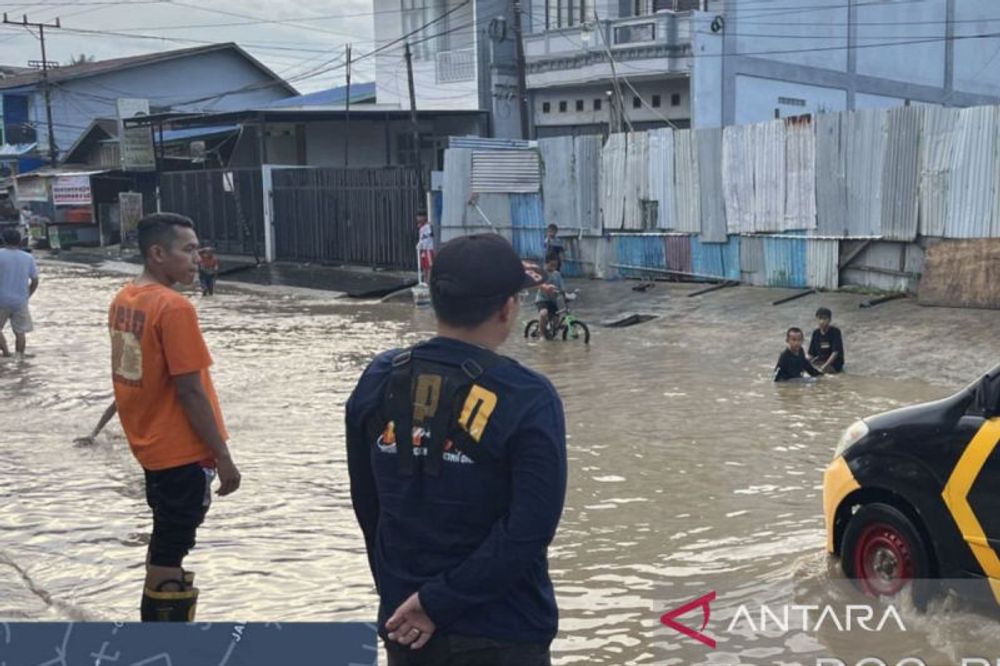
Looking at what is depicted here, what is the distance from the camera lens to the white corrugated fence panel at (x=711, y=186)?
63.8 ft

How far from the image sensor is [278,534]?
7141 millimetres

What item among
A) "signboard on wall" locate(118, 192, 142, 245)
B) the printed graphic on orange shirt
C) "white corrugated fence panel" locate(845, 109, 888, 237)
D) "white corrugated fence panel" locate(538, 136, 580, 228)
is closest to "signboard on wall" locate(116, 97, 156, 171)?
"signboard on wall" locate(118, 192, 142, 245)

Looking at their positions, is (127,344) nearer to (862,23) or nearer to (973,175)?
(973,175)

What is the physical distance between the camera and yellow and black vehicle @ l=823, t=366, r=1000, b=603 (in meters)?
4.90

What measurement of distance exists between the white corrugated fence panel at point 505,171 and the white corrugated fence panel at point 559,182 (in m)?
0.29

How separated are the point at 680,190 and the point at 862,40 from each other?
12352mm

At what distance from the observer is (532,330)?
57.0 ft

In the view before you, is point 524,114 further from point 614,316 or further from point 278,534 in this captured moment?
point 278,534

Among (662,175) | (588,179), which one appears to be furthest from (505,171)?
(662,175)

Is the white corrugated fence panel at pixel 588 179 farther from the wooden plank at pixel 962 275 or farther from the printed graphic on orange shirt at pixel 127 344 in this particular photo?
the printed graphic on orange shirt at pixel 127 344

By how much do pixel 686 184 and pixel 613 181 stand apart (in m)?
1.89

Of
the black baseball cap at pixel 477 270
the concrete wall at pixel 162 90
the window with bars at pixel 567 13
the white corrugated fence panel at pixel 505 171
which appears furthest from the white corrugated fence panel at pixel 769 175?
the concrete wall at pixel 162 90

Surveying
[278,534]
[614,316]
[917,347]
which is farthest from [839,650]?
[614,316]

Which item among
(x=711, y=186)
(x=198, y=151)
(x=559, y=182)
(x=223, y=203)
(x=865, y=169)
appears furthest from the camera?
(x=198, y=151)
